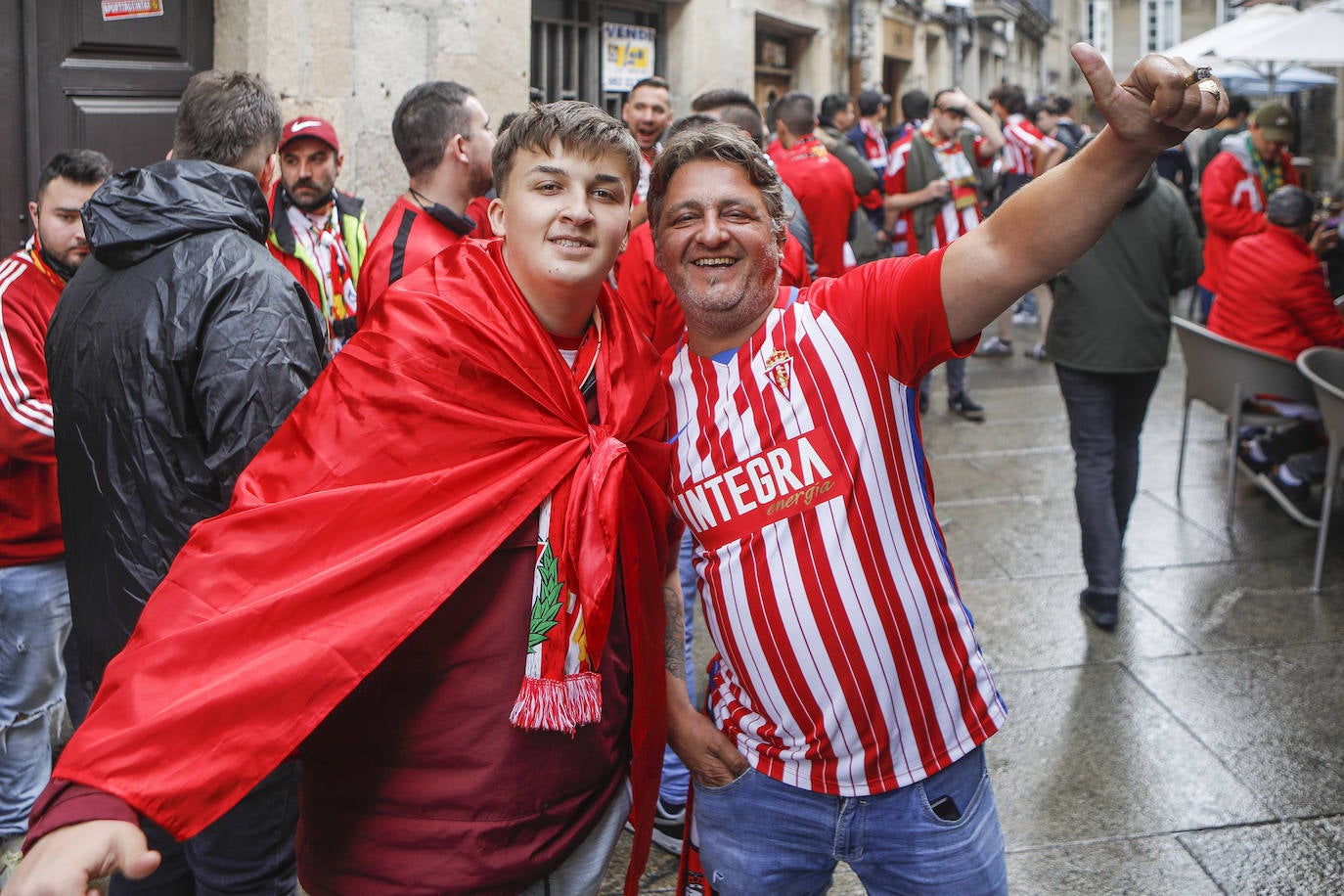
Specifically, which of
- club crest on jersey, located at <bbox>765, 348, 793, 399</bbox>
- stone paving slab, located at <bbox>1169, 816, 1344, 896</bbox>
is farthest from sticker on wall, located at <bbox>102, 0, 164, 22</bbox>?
stone paving slab, located at <bbox>1169, 816, 1344, 896</bbox>

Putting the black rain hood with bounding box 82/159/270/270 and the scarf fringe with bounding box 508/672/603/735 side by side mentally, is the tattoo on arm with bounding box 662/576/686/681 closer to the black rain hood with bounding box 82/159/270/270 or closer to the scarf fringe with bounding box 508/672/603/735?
the scarf fringe with bounding box 508/672/603/735

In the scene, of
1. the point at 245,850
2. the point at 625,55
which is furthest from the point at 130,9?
the point at 625,55

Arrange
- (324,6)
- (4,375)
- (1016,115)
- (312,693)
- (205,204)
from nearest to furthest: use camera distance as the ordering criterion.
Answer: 1. (312,693)
2. (205,204)
3. (4,375)
4. (324,6)
5. (1016,115)

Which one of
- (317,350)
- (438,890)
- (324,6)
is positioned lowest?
(438,890)

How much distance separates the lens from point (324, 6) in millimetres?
5641

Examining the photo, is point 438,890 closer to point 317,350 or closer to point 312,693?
point 312,693

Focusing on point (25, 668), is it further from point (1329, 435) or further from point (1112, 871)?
point (1329, 435)

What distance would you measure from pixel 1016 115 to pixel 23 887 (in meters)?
10.8

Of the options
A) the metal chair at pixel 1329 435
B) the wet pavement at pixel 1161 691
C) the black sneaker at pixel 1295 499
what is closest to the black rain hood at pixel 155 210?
the wet pavement at pixel 1161 691

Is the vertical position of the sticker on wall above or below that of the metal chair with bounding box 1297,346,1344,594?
above

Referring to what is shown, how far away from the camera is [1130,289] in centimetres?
500

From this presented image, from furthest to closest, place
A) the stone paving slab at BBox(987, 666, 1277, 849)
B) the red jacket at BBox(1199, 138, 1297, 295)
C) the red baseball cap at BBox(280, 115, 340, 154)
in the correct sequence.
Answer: the red jacket at BBox(1199, 138, 1297, 295)
the red baseball cap at BBox(280, 115, 340, 154)
the stone paving slab at BBox(987, 666, 1277, 849)

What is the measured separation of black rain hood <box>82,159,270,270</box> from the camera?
8.47 ft

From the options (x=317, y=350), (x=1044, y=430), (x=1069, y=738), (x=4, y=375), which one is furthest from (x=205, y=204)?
(x=1044, y=430)
